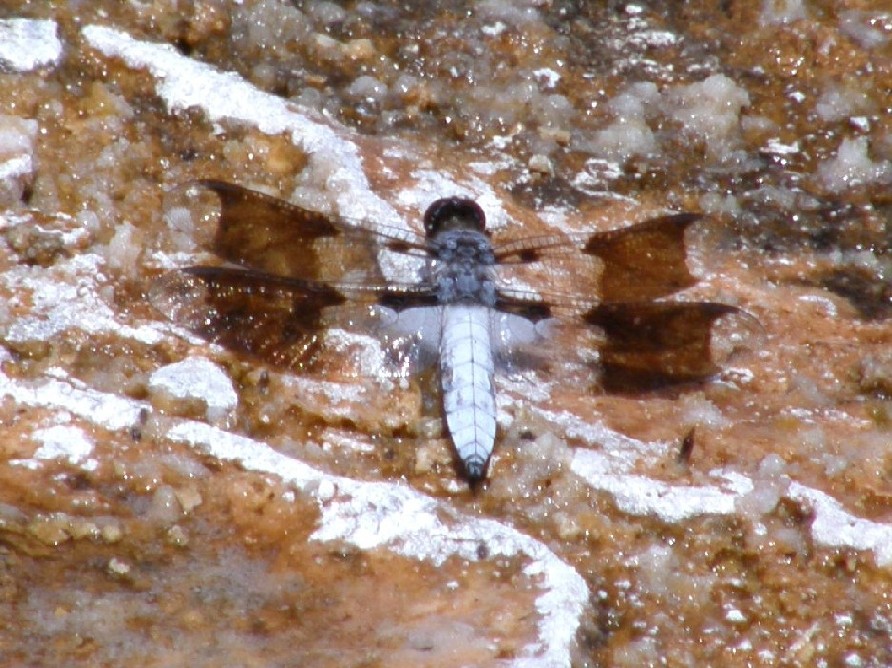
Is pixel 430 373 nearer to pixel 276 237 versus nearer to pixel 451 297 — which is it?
pixel 451 297

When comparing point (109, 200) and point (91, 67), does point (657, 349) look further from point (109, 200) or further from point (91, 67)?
point (91, 67)

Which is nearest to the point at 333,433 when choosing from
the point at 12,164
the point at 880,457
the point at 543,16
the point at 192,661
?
the point at 192,661

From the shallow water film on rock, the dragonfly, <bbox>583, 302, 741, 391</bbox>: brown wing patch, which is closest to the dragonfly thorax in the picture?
the dragonfly

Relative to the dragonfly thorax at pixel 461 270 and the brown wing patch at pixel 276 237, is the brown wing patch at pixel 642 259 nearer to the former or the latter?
the dragonfly thorax at pixel 461 270

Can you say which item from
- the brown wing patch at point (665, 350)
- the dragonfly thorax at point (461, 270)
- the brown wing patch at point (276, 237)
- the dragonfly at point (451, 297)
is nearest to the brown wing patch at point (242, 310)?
the dragonfly at point (451, 297)

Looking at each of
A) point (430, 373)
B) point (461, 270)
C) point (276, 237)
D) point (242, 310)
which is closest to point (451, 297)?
point (461, 270)
